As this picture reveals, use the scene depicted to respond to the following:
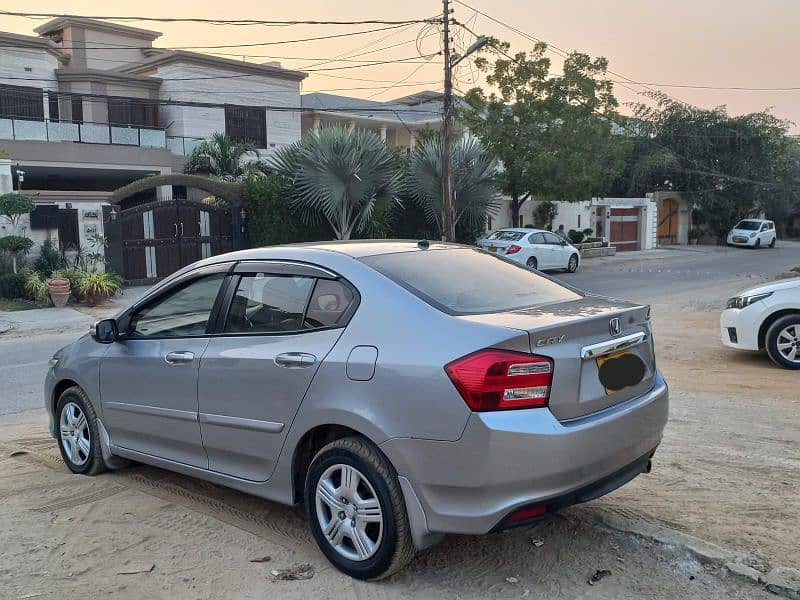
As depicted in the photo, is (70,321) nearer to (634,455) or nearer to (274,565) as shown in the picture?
(274,565)

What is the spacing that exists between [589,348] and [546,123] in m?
24.7

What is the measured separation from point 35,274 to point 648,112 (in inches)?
1439

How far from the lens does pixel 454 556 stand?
3.77m

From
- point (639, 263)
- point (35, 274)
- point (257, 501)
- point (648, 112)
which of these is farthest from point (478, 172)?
point (648, 112)

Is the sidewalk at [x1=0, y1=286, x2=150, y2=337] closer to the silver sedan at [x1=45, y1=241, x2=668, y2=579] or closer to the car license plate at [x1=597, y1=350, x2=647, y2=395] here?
the silver sedan at [x1=45, y1=241, x2=668, y2=579]

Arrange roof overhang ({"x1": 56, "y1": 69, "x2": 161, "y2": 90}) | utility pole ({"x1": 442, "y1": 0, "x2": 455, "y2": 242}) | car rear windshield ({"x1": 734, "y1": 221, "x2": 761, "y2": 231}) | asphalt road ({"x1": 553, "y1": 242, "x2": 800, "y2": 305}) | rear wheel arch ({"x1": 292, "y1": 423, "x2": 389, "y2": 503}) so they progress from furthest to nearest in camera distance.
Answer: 1. car rear windshield ({"x1": 734, "y1": 221, "x2": 761, "y2": 231})
2. roof overhang ({"x1": 56, "y1": 69, "x2": 161, "y2": 90})
3. utility pole ({"x1": 442, "y1": 0, "x2": 455, "y2": 242})
4. asphalt road ({"x1": 553, "y1": 242, "x2": 800, "y2": 305})
5. rear wheel arch ({"x1": 292, "y1": 423, "x2": 389, "y2": 503})

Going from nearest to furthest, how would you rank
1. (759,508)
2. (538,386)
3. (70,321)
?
1. (538,386)
2. (759,508)
3. (70,321)

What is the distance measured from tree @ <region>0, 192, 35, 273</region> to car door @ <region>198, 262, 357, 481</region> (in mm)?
14032

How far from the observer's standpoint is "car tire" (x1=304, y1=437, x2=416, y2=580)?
337 cm

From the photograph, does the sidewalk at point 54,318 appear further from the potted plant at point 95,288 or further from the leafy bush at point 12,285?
the leafy bush at point 12,285

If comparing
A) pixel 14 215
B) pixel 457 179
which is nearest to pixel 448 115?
pixel 457 179

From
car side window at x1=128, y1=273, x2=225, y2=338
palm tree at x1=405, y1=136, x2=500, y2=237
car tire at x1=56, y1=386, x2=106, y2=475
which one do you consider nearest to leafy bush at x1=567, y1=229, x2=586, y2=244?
palm tree at x1=405, y1=136, x2=500, y2=237

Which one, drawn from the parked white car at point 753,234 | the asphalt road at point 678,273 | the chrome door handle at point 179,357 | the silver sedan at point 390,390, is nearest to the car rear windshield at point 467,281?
the silver sedan at point 390,390

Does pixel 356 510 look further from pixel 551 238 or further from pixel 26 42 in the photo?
pixel 26 42
